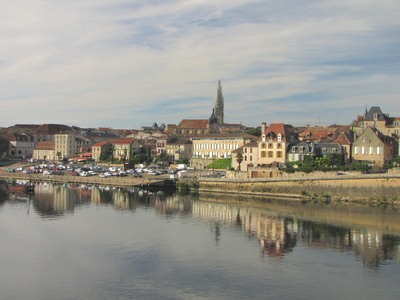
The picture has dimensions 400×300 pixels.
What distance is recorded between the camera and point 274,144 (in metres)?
59.8

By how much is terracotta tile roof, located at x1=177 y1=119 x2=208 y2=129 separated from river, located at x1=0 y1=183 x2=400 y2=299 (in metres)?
58.6

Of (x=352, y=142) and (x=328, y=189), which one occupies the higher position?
(x=352, y=142)

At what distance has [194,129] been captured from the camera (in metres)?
106

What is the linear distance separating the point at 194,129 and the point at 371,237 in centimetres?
7465

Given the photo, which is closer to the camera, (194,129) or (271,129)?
(271,129)

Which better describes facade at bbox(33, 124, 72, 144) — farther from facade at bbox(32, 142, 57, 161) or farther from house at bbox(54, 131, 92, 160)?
house at bbox(54, 131, 92, 160)

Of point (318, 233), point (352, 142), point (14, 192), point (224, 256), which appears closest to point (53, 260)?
point (224, 256)

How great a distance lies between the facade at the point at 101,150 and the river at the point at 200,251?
43.3 meters

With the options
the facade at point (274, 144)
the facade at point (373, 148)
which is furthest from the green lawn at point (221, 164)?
the facade at point (373, 148)

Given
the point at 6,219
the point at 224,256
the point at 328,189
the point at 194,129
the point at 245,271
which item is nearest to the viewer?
the point at 245,271

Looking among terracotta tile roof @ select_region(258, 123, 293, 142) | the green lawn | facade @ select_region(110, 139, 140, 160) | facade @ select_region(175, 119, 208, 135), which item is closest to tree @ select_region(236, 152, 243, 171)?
terracotta tile roof @ select_region(258, 123, 293, 142)

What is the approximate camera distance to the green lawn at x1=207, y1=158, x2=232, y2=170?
69238mm

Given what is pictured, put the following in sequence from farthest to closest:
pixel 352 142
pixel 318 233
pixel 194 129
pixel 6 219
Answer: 1. pixel 194 129
2. pixel 352 142
3. pixel 6 219
4. pixel 318 233

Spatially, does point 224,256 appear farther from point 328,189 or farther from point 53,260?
point 328,189
